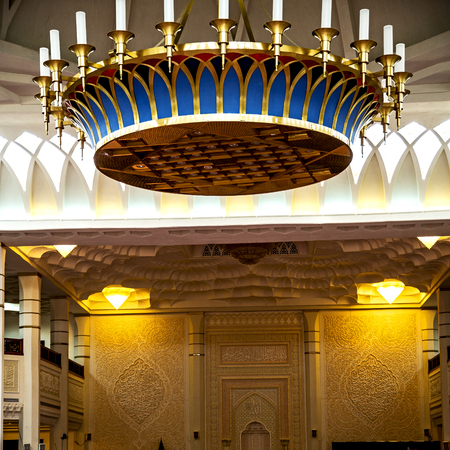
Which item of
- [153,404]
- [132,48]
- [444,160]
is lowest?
[153,404]

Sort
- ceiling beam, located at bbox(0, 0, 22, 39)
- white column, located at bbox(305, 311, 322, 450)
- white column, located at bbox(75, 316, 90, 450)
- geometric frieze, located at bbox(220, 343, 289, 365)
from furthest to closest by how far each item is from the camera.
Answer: geometric frieze, located at bbox(220, 343, 289, 365) → white column, located at bbox(75, 316, 90, 450) → white column, located at bbox(305, 311, 322, 450) → ceiling beam, located at bbox(0, 0, 22, 39)

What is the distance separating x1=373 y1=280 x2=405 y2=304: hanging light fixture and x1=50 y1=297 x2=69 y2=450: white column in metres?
5.64

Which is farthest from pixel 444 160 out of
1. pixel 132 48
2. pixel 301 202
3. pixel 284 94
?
pixel 284 94

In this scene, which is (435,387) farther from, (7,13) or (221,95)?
(221,95)

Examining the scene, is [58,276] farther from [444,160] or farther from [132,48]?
[444,160]

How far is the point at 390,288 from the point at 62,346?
5932 millimetres

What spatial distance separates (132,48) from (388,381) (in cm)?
931

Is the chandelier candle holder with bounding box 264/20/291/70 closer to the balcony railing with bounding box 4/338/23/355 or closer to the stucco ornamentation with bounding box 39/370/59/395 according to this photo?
the balcony railing with bounding box 4/338/23/355

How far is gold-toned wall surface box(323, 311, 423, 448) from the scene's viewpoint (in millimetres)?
14484

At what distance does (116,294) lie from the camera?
13867 millimetres

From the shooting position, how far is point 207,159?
5.13 metres

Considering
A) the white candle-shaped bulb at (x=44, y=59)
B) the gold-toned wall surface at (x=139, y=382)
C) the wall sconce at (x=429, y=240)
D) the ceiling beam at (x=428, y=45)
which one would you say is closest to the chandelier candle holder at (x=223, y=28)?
the white candle-shaped bulb at (x=44, y=59)

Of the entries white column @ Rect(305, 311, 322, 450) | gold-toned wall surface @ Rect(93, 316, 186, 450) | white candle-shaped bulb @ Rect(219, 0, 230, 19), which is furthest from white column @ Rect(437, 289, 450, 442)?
white candle-shaped bulb @ Rect(219, 0, 230, 19)

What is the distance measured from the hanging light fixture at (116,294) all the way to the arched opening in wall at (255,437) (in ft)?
11.4
